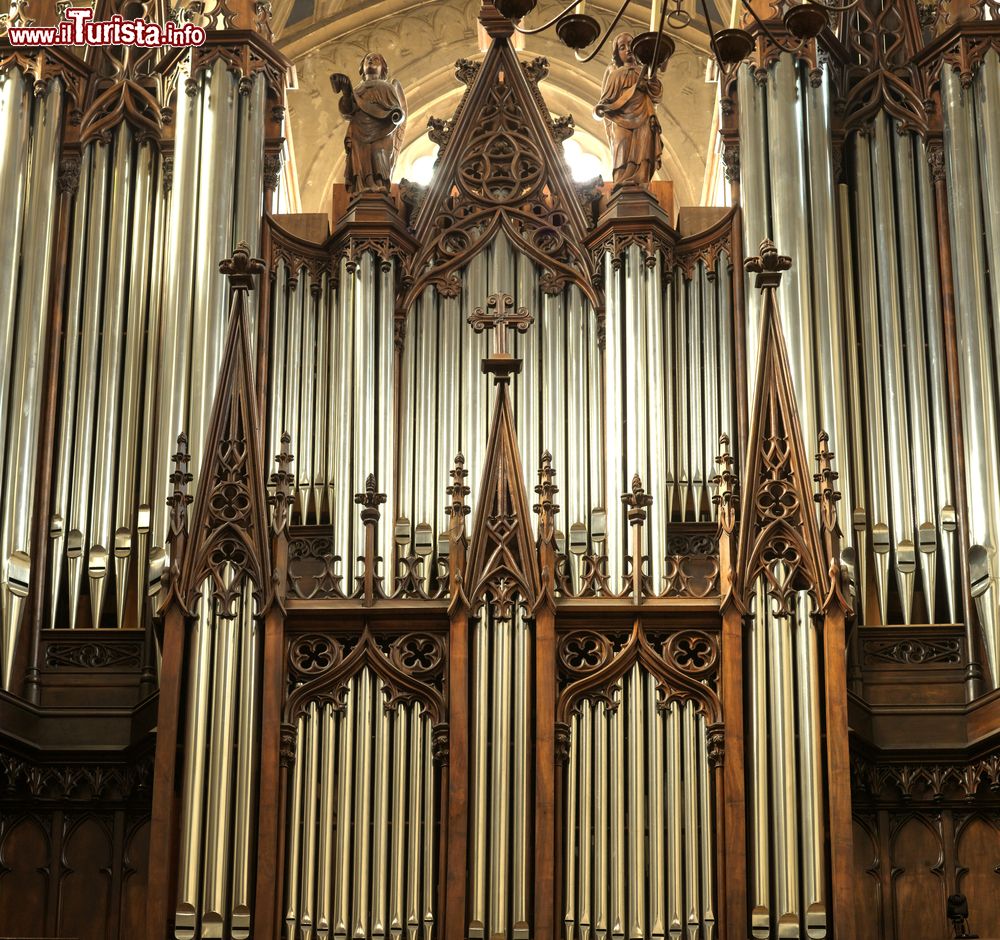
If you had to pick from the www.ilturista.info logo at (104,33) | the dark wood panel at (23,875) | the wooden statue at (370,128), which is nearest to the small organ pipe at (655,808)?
the dark wood panel at (23,875)

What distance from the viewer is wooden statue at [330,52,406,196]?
1533 centimetres

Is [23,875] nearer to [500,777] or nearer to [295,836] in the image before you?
[295,836]

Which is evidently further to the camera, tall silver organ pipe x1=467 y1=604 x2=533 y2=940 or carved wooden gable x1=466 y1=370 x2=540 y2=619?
carved wooden gable x1=466 y1=370 x2=540 y2=619

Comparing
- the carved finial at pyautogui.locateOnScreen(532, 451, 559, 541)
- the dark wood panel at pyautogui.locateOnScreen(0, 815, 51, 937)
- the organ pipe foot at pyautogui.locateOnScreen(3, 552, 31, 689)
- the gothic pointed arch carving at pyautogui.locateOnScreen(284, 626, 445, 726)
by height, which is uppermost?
the carved finial at pyautogui.locateOnScreen(532, 451, 559, 541)

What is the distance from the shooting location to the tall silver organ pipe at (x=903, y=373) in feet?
44.4

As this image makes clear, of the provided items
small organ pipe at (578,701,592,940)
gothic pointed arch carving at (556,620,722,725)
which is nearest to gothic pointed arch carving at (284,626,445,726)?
gothic pointed arch carving at (556,620,722,725)

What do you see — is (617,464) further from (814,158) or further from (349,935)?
(349,935)

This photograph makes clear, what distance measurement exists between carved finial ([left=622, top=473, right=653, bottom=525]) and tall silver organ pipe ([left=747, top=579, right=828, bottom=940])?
0.84m

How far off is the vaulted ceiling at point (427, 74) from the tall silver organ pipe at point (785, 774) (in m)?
8.28

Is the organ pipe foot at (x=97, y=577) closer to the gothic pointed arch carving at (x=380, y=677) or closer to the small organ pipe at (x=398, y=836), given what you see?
the gothic pointed arch carving at (x=380, y=677)

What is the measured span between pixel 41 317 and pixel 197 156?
5.44ft

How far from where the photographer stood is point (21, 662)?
13.3 meters

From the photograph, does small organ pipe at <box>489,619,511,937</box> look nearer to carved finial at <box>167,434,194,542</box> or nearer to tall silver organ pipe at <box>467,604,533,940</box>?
tall silver organ pipe at <box>467,604,533,940</box>

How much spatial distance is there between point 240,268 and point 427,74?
24.7 ft
